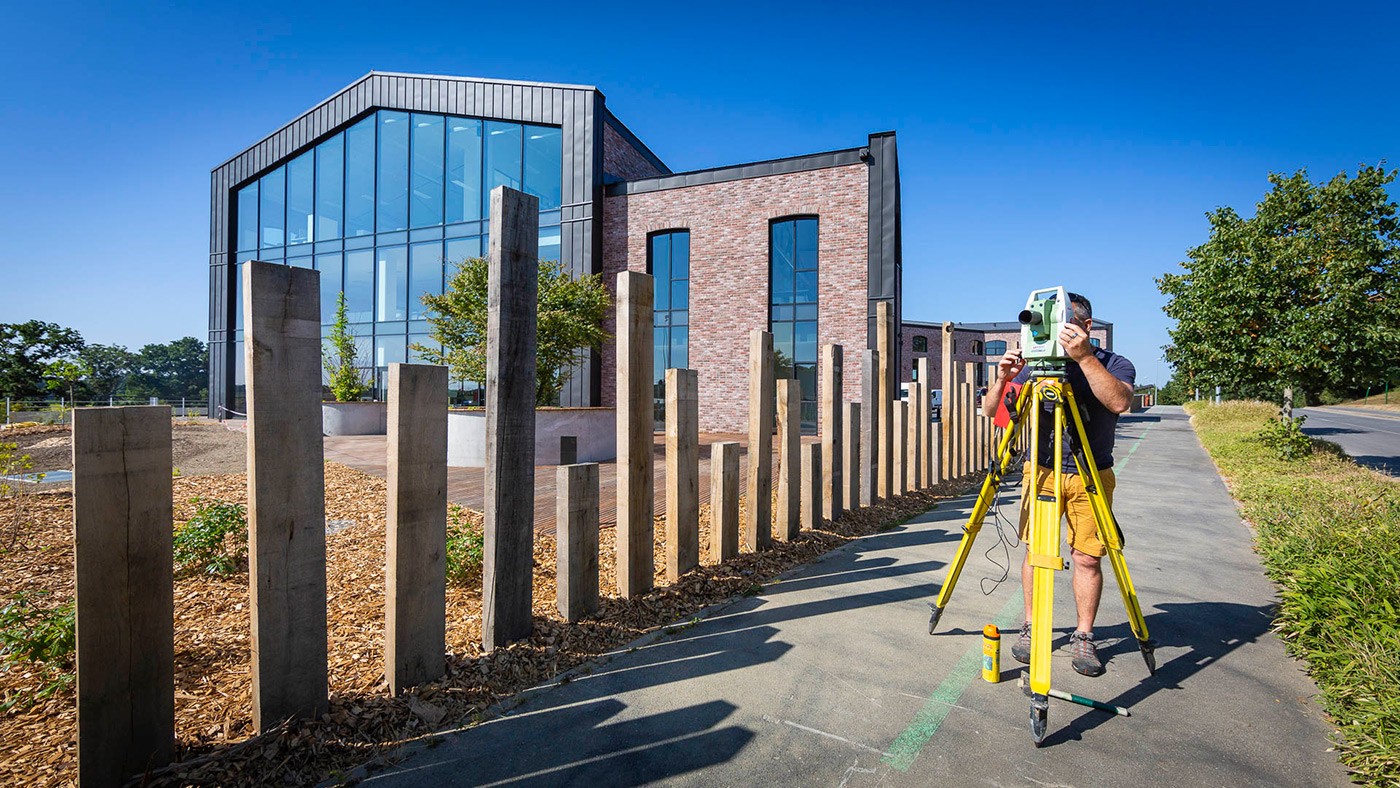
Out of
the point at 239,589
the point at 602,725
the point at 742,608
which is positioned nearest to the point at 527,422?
the point at 602,725

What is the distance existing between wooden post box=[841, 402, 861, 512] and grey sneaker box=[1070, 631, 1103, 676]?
9.39ft

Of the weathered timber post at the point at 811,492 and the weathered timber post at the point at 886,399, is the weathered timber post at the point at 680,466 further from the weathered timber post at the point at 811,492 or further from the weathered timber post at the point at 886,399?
the weathered timber post at the point at 886,399

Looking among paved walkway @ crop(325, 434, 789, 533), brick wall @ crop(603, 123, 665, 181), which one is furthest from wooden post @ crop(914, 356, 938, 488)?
brick wall @ crop(603, 123, 665, 181)

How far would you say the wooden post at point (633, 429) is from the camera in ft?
11.3

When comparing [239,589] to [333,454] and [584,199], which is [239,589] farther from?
[584,199]

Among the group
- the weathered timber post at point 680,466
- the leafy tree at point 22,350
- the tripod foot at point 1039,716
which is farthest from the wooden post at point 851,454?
the leafy tree at point 22,350

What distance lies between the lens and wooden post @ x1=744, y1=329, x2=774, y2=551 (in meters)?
4.50

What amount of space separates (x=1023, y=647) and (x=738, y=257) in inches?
636

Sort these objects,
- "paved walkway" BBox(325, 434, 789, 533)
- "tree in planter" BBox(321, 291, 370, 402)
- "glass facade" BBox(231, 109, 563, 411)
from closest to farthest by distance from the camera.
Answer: "paved walkway" BBox(325, 434, 789, 533) → "tree in planter" BBox(321, 291, 370, 402) → "glass facade" BBox(231, 109, 563, 411)

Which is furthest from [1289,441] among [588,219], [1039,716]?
[588,219]

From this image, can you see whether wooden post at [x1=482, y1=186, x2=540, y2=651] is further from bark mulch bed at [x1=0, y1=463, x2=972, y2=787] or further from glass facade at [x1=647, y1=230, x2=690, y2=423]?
glass facade at [x1=647, y1=230, x2=690, y2=423]

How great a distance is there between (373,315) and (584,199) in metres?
8.81

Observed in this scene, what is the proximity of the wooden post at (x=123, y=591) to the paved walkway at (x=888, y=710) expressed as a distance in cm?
72

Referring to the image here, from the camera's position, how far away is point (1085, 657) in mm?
2957
